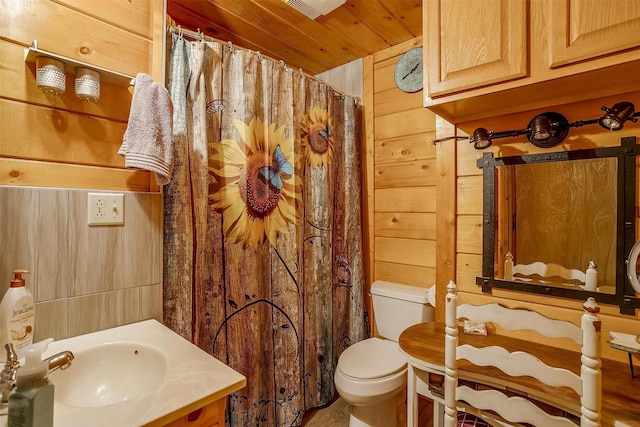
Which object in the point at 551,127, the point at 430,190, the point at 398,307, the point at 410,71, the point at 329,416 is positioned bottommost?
the point at 329,416

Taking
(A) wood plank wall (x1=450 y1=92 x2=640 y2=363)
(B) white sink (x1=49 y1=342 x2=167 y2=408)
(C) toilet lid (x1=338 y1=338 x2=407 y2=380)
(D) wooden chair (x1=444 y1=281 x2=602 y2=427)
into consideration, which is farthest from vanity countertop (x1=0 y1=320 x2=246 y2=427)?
(A) wood plank wall (x1=450 y1=92 x2=640 y2=363)


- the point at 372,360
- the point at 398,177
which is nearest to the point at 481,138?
the point at 398,177

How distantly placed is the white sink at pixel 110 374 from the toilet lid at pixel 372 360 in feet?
3.19

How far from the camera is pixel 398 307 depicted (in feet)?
6.10

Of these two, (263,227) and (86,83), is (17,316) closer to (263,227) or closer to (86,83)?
(86,83)

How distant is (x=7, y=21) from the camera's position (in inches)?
37.4

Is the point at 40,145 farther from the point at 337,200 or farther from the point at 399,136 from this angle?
the point at 399,136

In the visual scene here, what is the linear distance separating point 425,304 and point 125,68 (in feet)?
6.01

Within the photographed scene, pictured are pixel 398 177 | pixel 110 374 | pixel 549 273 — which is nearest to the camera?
pixel 110 374

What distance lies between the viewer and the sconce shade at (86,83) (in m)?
1.03

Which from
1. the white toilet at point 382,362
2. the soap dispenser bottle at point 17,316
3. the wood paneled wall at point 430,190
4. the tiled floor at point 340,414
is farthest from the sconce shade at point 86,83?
the tiled floor at point 340,414

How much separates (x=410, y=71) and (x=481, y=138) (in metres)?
0.87

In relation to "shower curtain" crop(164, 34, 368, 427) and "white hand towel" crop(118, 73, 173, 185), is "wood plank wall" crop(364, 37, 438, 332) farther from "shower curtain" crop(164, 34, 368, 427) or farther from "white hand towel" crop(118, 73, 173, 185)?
"white hand towel" crop(118, 73, 173, 185)

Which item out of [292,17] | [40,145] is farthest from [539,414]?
[292,17]
